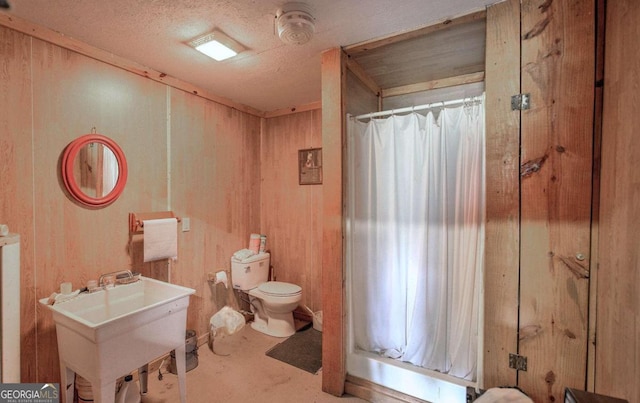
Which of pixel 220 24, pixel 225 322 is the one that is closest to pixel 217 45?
pixel 220 24

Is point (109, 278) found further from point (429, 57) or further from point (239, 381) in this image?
point (429, 57)

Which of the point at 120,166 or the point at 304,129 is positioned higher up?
the point at 304,129

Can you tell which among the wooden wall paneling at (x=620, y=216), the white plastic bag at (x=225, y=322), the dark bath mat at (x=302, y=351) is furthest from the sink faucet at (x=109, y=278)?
the wooden wall paneling at (x=620, y=216)

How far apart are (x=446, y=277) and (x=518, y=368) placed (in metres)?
0.56

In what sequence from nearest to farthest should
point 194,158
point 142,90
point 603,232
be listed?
point 603,232, point 142,90, point 194,158

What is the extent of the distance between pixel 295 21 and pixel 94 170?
1.69 metres

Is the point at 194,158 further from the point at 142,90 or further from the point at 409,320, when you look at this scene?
the point at 409,320

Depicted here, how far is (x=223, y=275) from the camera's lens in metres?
2.63

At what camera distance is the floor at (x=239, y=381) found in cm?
186

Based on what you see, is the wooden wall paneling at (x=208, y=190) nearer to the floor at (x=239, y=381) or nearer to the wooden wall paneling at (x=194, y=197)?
the wooden wall paneling at (x=194, y=197)

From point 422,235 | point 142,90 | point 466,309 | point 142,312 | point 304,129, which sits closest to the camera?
point 142,312

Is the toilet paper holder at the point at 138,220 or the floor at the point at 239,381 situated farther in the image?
the toilet paper holder at the point at 138,220

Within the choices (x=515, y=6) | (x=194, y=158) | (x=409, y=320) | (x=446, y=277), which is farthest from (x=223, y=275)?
(x=515, y=6)

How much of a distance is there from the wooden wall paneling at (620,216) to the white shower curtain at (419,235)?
1.76 feet
